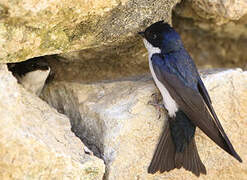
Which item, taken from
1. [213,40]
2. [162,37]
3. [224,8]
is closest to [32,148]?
[162,37]

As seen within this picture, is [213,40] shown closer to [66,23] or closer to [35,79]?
[35,79]

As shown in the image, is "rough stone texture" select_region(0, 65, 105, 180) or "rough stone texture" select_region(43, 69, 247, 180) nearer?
"rough stone texture" select_region(0, 65, 105, 180)

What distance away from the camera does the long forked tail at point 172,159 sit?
6.51 ft

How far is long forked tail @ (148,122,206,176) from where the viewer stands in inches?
78.2

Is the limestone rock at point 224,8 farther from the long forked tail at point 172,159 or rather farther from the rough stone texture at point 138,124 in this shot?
the long forked tail at point 172,159

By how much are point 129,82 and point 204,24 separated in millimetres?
839

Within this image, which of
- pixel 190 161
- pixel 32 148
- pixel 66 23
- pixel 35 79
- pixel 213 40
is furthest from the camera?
pixel 213 40

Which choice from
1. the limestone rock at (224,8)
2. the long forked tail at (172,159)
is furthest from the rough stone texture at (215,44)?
the long forked tail at (172,159)

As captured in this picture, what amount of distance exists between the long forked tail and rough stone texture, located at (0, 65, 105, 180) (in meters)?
0.29

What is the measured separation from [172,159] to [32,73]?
97cm

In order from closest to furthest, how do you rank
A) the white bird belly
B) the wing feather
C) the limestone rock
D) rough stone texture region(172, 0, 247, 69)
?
the wing feather
the white bird belly
the limestone rock
rough stone texture region(172, 0, 247, 69)

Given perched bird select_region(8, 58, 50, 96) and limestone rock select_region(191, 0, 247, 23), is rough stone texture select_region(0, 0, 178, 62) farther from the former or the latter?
perched bird select_region(8, 58, 50, 96)

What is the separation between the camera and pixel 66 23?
1895 millimetres

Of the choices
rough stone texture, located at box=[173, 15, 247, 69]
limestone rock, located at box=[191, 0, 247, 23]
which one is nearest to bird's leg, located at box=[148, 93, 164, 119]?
limestone rock, located at box=[191, 0, 247, 23]
